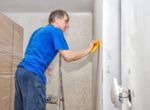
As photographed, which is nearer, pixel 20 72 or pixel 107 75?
pixel 107 75

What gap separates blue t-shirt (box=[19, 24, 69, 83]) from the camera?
1.75m

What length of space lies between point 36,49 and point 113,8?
710mm

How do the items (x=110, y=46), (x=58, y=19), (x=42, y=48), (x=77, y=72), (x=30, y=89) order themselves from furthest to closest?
(x=77, y=72) < (x=58, y=19) < (x=42, y=48) < (x=30, y=89) < (x=110, y=46)

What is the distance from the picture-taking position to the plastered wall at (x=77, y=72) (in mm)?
3621

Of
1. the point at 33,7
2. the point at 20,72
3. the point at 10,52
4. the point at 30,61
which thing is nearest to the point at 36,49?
the point at 30,61

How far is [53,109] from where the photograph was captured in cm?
360

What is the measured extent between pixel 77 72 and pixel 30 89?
2.01 meters

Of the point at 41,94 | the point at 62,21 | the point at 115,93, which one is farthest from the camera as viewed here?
the point at 62,21

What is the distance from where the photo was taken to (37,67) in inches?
68.6

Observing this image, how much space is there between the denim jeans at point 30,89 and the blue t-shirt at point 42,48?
0.15ft

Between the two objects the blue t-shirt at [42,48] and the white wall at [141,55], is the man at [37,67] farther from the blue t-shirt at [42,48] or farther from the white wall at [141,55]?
the white wall at [141,55]

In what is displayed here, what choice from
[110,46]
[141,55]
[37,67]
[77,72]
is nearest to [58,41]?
[37,67]

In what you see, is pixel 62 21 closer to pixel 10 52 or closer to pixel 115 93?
pixel 10 52

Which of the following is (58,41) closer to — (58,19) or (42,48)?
(42,48)
